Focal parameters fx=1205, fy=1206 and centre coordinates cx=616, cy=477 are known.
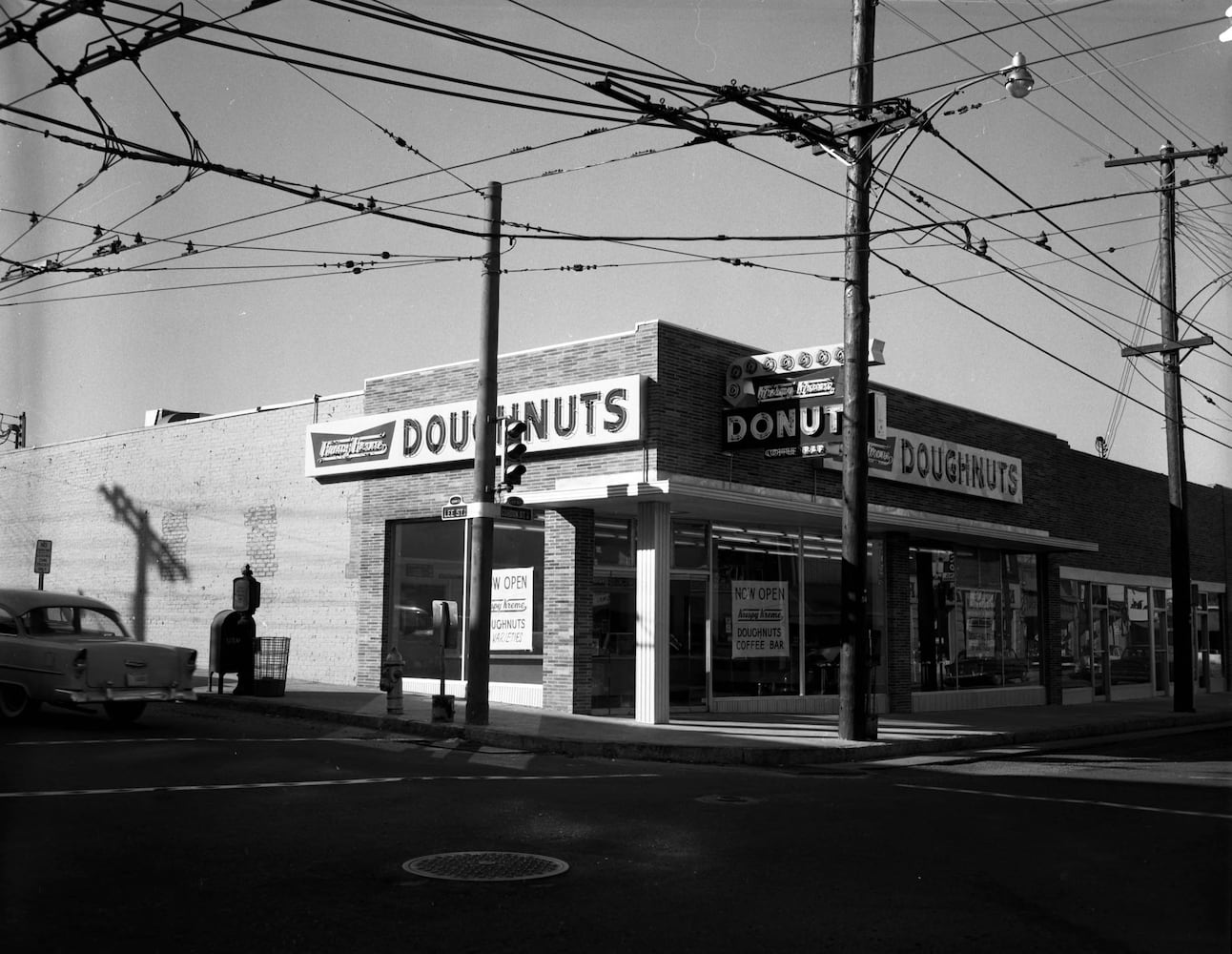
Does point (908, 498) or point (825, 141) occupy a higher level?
point (825, 141)

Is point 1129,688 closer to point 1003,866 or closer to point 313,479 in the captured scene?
point 313,479

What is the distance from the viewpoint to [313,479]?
23328 mm

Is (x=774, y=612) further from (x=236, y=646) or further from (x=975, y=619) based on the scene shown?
(x=236, y=646)

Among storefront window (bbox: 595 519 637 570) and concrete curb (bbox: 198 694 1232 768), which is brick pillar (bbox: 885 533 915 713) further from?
storefront window (bbox: 595 519 637 570)

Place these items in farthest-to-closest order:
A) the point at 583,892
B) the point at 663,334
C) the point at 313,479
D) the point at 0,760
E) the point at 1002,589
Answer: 1. the point at 1002,589
2. the point at 313,479
3. the point at 663,334
4. the point at 0,760
5. the point at 583,892

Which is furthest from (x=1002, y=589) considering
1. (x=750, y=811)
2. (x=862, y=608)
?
(x=750, y=811)

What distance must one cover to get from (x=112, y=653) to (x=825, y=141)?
36.3 ft

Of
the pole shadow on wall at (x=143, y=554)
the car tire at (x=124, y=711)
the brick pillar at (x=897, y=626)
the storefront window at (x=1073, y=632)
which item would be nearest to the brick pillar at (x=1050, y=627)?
the storefront window at (x=1073, y=632)

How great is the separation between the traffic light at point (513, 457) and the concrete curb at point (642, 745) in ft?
10.4

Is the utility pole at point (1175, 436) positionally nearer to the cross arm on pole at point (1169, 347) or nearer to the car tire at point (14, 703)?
the cross arm on pole at point (1169, 347)

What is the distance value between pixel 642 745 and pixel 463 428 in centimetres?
741

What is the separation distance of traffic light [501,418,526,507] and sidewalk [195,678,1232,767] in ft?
10.6

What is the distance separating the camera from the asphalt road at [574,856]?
6059 millimetres

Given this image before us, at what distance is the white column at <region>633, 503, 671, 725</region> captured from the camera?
1812cm
